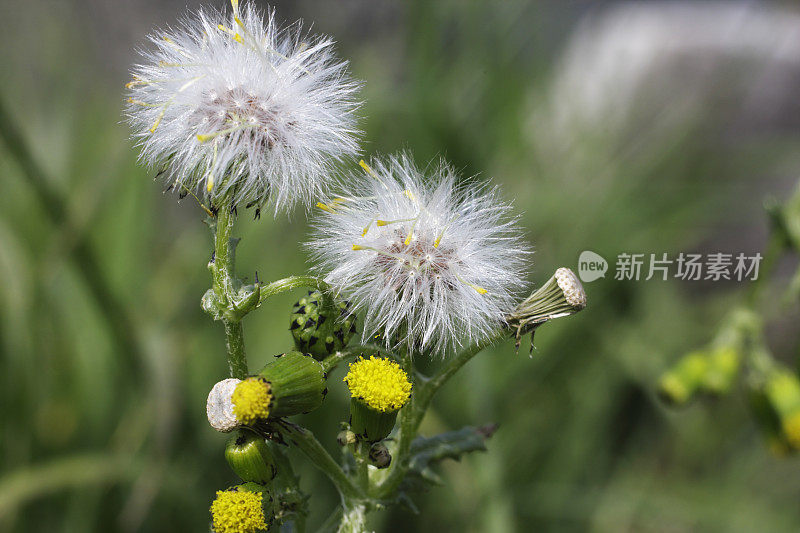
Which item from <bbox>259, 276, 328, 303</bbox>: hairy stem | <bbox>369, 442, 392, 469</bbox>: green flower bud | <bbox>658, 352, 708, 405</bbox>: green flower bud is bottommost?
<bbox>658, 352, 708, 405</bbox>: green flower bud

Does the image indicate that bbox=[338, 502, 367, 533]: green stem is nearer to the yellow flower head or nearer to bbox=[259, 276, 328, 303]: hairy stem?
bbox=[259, 276, 328, 303]: hairy stem

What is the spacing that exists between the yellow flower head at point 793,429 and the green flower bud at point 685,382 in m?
0.27

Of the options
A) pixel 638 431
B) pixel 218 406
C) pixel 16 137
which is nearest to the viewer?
pixel 218 406

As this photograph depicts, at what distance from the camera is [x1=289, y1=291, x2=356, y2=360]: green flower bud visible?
1.07 metres

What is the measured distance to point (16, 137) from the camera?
185 centimetres

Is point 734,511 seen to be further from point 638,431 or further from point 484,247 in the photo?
point 484,247

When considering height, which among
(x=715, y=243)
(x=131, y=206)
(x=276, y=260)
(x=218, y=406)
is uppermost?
(x=131, y=206)

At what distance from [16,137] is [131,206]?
99 centimetres

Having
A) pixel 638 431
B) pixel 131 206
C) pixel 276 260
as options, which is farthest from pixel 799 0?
pixel 131 206

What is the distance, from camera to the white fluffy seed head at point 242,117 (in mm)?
1065

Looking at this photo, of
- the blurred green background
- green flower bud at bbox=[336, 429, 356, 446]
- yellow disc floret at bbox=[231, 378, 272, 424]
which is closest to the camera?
yellow disc floret at bbox=[231, 378, 272, 424]

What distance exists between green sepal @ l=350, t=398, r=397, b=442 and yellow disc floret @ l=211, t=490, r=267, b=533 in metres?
0.19

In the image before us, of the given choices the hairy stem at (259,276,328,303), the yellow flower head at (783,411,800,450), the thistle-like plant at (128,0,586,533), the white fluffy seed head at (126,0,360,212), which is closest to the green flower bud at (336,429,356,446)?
the thistle-like plant at (128,0,586,533)

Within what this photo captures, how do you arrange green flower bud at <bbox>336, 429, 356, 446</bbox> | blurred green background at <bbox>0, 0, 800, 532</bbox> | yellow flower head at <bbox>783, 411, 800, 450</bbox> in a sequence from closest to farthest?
green flower bud at <bbox>336, 429, 356, 446</bbox> → yellow flower head at <bbox>783, 411, 800, 450</bbox> → blurred green background at <bbox>0, 0, 800, 532</bbox>
